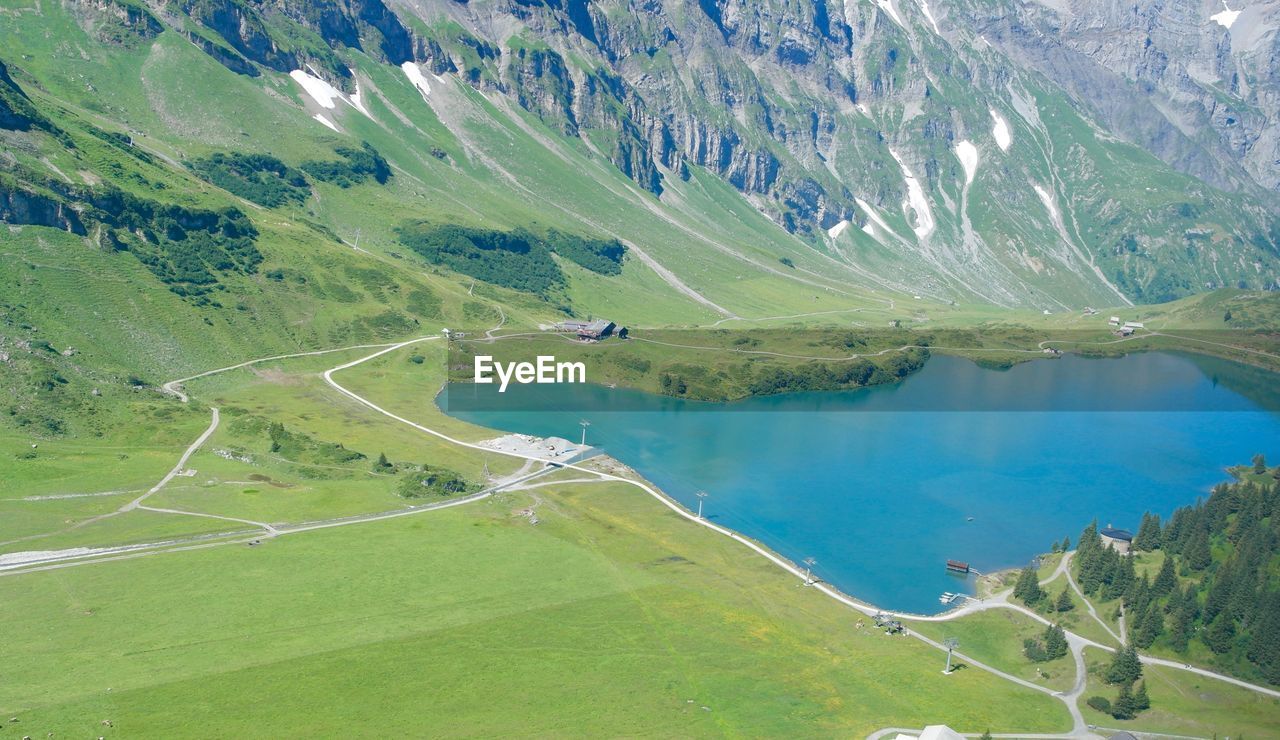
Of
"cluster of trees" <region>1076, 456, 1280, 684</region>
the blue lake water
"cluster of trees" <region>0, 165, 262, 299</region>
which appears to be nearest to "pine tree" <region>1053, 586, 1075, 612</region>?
"cluster of trees" <region>1076, 456, 1280, 684</region>

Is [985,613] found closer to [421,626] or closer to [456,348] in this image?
[421,626]

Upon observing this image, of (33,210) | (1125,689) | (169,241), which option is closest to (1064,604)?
(1125,689)

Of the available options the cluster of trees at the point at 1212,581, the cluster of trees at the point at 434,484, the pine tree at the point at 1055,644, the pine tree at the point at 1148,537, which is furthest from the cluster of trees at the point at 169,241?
the cluster of trees at the point at 1212,581

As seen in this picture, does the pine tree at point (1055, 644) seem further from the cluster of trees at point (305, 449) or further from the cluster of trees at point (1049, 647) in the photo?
the cluster of trees at point (305, 449)

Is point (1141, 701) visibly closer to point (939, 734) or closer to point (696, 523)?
point (939, 734)

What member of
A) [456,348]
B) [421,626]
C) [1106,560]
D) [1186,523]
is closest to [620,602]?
[421,626]

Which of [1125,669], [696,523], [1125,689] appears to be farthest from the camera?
[696,523]
